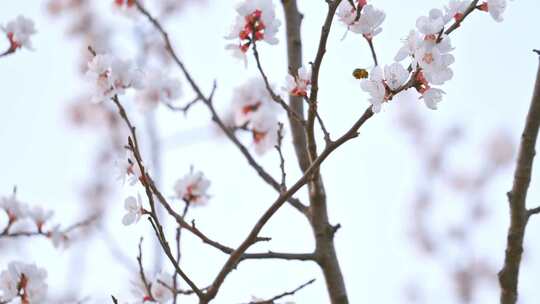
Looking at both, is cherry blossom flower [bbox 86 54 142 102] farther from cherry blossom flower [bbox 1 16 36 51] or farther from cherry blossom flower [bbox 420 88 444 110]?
cherry blossom flower [bbox 420 88 444 110]

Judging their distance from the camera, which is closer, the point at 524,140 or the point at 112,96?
the point at 524,140

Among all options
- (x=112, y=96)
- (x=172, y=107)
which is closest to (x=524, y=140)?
(x=112, y=96)

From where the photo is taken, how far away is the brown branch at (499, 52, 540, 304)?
157cm

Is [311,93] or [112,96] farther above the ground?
[112,96]

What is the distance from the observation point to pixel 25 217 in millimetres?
2346

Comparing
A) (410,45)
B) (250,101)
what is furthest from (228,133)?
(410,45)

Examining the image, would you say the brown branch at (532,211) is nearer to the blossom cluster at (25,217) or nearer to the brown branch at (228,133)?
the brown branch at (228,133)

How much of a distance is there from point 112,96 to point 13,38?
0.61 meters

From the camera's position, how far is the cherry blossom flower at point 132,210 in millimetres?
1460

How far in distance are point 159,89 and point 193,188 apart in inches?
33.4

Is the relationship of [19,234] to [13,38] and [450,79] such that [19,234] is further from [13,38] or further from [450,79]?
[450,79]

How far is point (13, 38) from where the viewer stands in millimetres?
2184

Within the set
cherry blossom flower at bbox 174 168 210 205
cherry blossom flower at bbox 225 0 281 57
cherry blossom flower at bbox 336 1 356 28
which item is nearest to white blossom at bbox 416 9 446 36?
cherry blossom flower at bbox 336 1 356 28

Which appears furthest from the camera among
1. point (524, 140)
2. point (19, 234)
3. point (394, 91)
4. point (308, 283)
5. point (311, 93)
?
point (19, 234)
